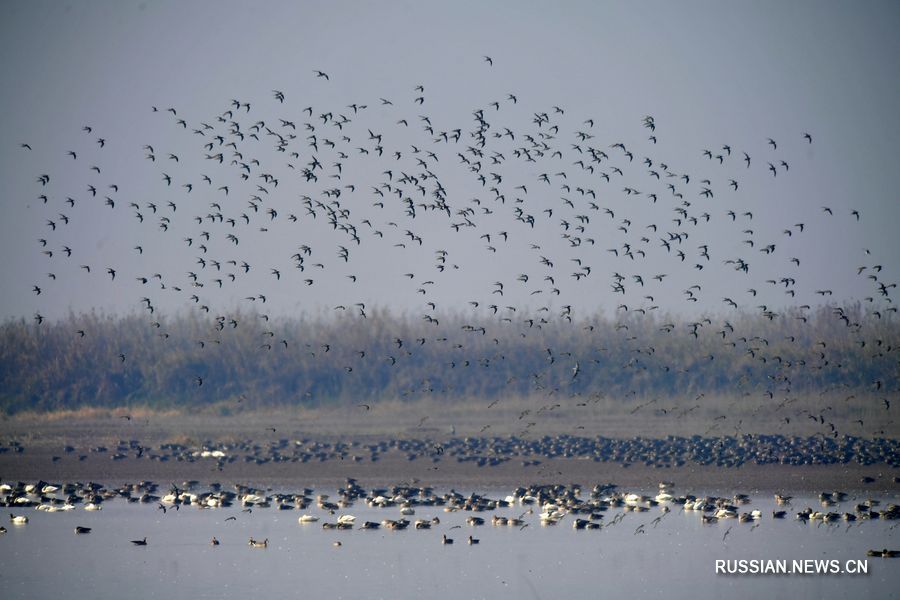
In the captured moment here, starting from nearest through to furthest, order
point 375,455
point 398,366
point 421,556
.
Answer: point 421,556, point 375,455, point 398,366

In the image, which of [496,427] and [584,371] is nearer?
[496,427]

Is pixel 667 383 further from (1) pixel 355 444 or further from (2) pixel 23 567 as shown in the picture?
(2) pixel 23 567

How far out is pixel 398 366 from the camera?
60969mm

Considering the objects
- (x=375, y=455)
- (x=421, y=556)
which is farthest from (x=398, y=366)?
(x=421, y=556)

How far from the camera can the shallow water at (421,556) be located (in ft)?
83.9

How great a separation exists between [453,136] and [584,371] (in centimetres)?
2540

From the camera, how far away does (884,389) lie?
55.6 meters

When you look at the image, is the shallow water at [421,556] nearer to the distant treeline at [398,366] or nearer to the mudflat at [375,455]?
the mudflat at [375,455]

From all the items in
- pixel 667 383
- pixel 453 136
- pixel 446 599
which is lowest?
pixel 446 599

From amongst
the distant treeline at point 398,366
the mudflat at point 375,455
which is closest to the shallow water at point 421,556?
the mudflat at point 375,455

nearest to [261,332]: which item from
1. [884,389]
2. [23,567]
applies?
[884,389]

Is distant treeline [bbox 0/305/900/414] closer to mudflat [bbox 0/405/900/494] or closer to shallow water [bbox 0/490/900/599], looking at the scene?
mudflat [bbox 0/405/900/494]

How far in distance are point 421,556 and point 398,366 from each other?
108 feet

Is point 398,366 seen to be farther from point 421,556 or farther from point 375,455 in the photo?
point 421,556
